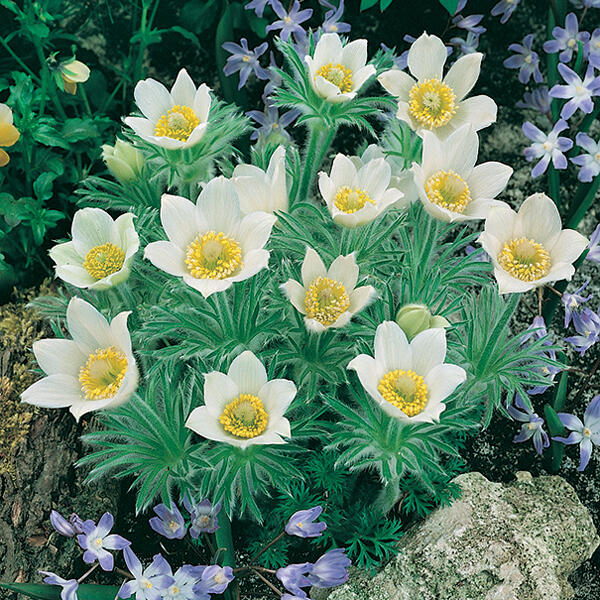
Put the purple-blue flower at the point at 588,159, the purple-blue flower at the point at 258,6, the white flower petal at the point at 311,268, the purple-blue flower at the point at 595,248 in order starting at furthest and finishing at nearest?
the purple-blue flower at the point at 258,6
the purple-blue flower at the point at 588,159
the purple-blue flower at the point at 595,248
the white flower petal at the point at 311,268

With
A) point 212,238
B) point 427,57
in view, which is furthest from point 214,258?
point 427,57

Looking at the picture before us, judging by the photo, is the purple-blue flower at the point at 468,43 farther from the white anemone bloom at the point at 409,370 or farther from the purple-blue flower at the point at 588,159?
the white anemone bloom at the point at 409,370

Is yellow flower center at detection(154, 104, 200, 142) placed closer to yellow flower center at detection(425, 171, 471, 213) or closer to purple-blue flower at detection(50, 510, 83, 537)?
yellow flower center at detection(425, 171, 471, 213)

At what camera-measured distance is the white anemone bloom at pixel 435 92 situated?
1675 millimetres

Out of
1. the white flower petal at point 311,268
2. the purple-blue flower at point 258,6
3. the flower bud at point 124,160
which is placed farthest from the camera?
the purple-blue flower at point 258,6

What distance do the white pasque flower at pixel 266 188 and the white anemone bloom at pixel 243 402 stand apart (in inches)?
13.4

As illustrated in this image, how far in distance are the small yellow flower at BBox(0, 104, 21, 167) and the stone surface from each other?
134 cm

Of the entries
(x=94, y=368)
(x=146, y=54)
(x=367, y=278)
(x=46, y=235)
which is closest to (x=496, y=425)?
(x=367, y=278)

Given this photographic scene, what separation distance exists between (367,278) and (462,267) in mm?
219

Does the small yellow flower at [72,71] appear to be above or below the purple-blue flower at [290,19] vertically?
below

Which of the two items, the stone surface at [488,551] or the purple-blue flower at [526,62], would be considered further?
the purple-blue flower at [526,62]

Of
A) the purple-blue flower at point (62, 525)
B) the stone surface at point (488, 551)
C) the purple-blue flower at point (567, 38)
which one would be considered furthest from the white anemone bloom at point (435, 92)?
the purple-blue flower at point (62, 525)

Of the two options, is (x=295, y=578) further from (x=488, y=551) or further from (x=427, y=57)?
(x=427, y=57)

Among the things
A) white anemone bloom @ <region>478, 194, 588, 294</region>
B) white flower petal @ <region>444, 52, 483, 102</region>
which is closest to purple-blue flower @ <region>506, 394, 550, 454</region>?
white anemone bloom @ <region>478, 194, 588, 294</region>
